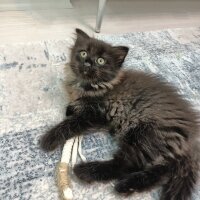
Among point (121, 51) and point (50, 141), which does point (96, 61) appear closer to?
point (121, 51)

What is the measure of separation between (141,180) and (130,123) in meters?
0.22

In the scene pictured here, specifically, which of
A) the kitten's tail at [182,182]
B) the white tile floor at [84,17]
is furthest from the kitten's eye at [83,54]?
the white tile floor at [84,17]

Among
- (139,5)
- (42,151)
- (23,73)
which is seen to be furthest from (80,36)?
(139,5)

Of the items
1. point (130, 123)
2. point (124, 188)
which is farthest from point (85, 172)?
point (130, 123)

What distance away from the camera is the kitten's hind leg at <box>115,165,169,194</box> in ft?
3.60

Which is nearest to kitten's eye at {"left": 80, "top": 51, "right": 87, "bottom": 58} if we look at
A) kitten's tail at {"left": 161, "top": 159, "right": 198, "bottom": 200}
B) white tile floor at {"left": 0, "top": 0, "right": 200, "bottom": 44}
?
kitten's tail at {"left": 161, "top": 159, "right": 198, "bottom": 200}

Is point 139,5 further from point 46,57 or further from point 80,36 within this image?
point 80,36

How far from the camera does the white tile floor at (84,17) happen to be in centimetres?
189

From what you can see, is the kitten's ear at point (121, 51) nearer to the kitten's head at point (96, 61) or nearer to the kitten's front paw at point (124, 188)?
the kitten's head at point (96, 61)

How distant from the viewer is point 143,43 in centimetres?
186

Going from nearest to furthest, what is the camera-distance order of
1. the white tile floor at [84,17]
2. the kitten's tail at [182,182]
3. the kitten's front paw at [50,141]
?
the kitten's tail at [182,182]
the kitten's front paw at [50,141]
the white tile floor at [84,17]

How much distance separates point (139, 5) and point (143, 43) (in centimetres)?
58

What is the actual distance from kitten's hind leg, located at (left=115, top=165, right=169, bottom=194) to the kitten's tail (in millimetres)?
34

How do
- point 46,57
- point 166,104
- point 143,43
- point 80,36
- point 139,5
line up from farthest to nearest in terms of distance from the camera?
1. point 139,5
2. point 143,43
3. point 46,57
4. point 80,36
5. point 166,104
